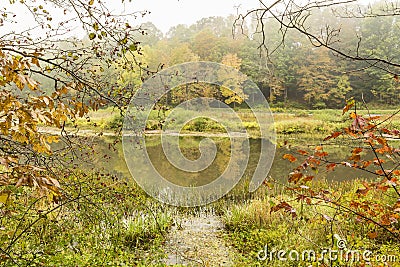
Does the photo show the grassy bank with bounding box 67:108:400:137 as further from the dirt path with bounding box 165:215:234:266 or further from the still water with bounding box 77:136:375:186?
the dirt path with bounding box 165:215:234:266

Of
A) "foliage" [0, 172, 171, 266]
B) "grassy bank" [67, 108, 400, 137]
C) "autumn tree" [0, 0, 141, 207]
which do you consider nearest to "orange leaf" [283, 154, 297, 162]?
"autumn tree" [0, 0, 141, 207]

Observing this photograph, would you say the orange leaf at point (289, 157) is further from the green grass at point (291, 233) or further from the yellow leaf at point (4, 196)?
the yellow leaf at point (4, 196)

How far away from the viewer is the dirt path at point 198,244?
4.36 m

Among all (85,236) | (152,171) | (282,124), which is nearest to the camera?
(85,236)

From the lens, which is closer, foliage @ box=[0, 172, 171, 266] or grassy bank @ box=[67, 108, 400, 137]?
foliage @ box=[0, 172, 171, 266]

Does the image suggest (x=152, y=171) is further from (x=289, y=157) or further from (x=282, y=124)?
(x=282, y=124)

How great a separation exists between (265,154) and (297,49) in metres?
22.9

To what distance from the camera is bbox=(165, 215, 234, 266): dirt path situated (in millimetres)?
4359

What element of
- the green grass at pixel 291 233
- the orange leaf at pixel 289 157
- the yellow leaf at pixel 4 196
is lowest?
the green grass at pixel 291 233

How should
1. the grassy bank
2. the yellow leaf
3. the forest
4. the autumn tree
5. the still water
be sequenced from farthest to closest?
the grassy bank
the still water
the forest
the autumn tree
the yellow leaf

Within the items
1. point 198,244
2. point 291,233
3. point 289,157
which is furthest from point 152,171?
point 289,157

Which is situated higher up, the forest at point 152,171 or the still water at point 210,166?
the forest at point 152,171

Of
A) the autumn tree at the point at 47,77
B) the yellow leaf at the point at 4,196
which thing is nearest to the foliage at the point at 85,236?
the autumn tree at the point at 47,77

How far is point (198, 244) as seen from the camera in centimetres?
502
